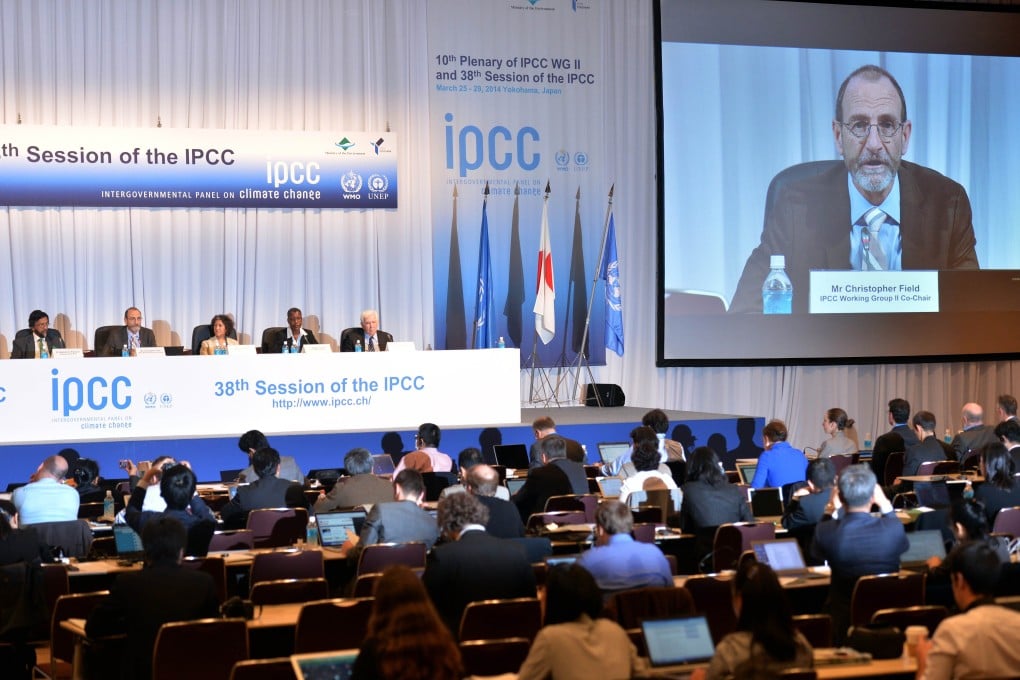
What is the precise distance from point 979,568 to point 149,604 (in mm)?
3073

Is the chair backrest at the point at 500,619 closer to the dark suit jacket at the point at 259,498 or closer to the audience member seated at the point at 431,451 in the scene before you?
the dark suit jacket at the point at 259,498

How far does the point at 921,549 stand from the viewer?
19.9 feet

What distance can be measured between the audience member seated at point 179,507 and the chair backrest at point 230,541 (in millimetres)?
46

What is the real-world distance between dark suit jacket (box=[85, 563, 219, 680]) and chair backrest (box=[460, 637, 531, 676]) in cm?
115

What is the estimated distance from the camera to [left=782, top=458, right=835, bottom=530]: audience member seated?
6.88 m

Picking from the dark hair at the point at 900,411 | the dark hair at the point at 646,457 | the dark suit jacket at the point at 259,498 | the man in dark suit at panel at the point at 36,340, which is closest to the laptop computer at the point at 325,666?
the dark suit jacket at the point at 259,498

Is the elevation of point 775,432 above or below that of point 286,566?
above

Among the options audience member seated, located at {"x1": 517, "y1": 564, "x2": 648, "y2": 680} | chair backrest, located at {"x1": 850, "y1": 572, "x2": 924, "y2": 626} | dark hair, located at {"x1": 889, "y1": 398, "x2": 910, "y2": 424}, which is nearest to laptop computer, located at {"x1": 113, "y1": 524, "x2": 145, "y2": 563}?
audience member seated, located at {"x1": 517, "y1": 564, "x2": 648, "y2": 680}

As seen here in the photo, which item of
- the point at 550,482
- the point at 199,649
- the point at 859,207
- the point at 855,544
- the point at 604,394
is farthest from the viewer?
the point at 859,207

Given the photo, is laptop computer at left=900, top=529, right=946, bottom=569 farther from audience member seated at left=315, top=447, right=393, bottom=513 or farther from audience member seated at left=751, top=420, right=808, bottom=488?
audience member seated at left=315, top=447, right=393, bottom=513

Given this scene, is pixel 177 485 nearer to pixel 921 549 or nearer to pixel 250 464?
pixel 250 464

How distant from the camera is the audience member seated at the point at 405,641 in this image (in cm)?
346

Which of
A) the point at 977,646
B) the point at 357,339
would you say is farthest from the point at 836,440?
the point at 977,646

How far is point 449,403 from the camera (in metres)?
11.7
